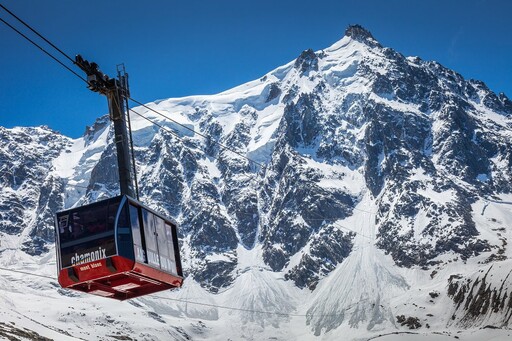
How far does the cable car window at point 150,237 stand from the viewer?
3972 cm

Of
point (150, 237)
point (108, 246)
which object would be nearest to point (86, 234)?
point (108, 246)

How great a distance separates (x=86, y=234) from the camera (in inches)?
1526

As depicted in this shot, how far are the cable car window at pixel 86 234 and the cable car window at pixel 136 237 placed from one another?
932 mm

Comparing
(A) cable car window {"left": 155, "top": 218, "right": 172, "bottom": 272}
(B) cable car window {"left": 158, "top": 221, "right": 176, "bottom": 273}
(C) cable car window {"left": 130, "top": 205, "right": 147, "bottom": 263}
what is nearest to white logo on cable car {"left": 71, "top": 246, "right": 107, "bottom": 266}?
(C) cable car window {"left": 130, "top": 205, "right": 147, "bottom": 263}

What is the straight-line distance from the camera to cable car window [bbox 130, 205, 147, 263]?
38.4 m

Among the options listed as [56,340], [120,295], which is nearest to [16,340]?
[56,340]

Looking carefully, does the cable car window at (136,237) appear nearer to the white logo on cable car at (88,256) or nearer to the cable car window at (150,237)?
the cable car window at (150,237)

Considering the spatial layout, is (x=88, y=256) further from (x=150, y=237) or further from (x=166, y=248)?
(x=166, y=248)

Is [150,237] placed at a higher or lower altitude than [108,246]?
higher

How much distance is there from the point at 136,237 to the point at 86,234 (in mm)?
2380

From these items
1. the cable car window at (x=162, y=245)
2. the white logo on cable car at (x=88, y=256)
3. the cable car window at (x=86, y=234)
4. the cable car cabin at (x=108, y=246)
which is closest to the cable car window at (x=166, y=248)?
the cable car window at (x=162, y=245)

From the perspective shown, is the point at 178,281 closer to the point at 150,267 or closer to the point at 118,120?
the point at 150,267

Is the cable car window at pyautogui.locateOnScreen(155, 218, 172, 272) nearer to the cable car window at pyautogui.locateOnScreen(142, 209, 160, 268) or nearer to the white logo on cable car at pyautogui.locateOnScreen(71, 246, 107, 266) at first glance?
the cable car window at pyautogui.locateOnScreen(142, 209, 160, 268)

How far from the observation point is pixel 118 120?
131ft
